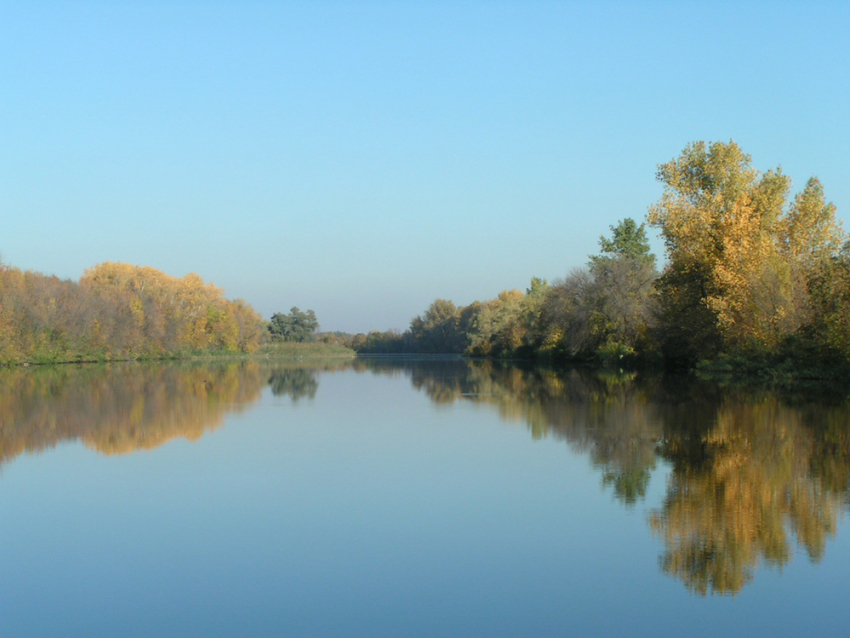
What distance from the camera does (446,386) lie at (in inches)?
1254

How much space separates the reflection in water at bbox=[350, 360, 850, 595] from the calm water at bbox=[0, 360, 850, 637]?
40 mm

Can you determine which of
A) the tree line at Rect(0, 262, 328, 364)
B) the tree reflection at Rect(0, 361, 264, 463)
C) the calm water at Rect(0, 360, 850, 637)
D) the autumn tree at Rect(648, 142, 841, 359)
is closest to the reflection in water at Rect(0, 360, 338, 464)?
the tree reflection at Rect(0, 361, 264, 463)

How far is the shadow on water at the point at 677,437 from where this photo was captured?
712 cm

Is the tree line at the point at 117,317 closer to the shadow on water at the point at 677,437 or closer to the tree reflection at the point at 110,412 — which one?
the tree reflection at the point at 110,412

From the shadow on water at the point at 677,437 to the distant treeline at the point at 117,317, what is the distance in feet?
89.2

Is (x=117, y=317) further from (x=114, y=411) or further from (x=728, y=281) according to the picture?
(x=728, y=281)

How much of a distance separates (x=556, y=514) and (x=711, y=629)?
10.7 feet

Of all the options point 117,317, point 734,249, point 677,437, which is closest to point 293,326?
point 117,317

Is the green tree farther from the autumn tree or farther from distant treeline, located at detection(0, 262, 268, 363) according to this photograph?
the autumn tree

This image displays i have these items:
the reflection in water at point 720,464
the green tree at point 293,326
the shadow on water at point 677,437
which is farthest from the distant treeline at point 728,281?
the green tree at point 293,326

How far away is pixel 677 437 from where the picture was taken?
13766 millimetres

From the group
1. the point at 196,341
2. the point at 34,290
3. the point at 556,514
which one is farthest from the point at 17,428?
the point at 196,341

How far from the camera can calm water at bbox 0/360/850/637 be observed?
5.43 meters

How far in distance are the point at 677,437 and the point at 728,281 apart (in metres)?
18.7
